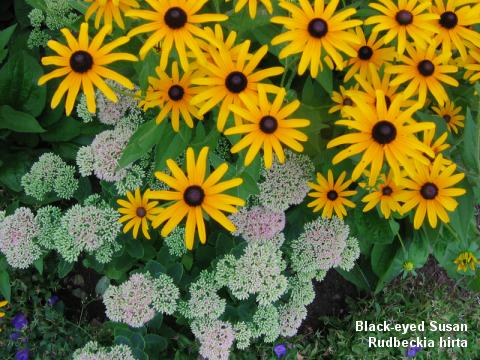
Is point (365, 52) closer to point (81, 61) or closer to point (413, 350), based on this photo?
point (81, 61)

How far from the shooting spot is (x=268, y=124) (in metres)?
1.16

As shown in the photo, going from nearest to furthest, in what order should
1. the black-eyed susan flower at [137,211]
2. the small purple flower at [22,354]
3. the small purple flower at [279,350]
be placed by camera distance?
the black-eyed susan flower at [137,211] → the small purple flower at [22,354] → the small purple flower at [279,350]

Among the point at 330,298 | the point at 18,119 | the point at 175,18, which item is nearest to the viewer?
the point at 175,18

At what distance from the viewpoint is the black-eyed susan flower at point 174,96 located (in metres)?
1.28

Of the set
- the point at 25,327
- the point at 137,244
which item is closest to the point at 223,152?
the point at 137,244

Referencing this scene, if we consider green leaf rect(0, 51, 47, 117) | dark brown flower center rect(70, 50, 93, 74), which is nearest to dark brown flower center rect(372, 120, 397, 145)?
dark brown flower center rect(70, 50, 93, 74)

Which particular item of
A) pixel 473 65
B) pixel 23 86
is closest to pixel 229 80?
pixel 473 65

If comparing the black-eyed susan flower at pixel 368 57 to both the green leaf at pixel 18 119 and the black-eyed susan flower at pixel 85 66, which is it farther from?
the green leaf at pixel 18 119

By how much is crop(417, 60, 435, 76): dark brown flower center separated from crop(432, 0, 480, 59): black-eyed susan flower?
0.05 meters

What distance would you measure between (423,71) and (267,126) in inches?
19.0

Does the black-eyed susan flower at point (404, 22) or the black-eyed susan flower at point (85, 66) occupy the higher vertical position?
the black-eyed susan flower at point (404, 22)

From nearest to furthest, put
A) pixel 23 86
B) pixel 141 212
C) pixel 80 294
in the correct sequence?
pixel 141 212 → pixel 23 86 → pixel 80 294

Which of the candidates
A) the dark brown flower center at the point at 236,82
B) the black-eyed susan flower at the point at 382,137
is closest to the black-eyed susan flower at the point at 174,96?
the dark brown flower center at the point at 236,82

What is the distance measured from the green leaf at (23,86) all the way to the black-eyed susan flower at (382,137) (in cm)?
127
